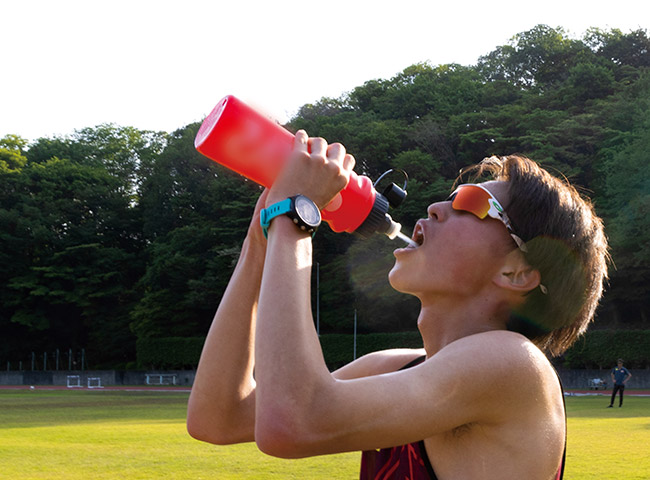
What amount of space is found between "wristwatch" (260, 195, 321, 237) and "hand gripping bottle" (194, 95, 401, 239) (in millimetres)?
447

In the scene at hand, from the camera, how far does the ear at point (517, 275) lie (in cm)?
237

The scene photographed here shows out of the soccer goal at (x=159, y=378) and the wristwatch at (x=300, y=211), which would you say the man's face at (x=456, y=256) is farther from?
the soccer goal at (x=159, y=378)

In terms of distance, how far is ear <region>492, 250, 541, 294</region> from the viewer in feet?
7.79

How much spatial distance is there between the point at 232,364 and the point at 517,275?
944 mm

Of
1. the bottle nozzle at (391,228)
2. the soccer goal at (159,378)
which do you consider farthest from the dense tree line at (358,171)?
the bottle nozzle at (391,228)

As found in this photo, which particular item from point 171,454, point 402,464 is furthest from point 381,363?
point 171,454

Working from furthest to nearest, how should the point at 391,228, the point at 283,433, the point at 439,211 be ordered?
the point at 391,228 < the point at 439,211 < the point at 283,433

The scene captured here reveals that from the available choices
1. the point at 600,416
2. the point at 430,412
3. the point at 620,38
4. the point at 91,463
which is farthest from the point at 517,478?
the point at 620,38

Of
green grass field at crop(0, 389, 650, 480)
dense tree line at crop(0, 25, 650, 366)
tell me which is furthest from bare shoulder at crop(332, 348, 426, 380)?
dense tree line at crop(0, 25, 650, 366)

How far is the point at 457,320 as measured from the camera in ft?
7.87

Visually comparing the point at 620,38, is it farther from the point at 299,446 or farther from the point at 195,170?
the point at 299,446

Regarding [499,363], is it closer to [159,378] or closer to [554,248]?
[554,248]

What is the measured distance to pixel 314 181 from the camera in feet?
7.38

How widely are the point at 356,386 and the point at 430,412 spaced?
20cm
